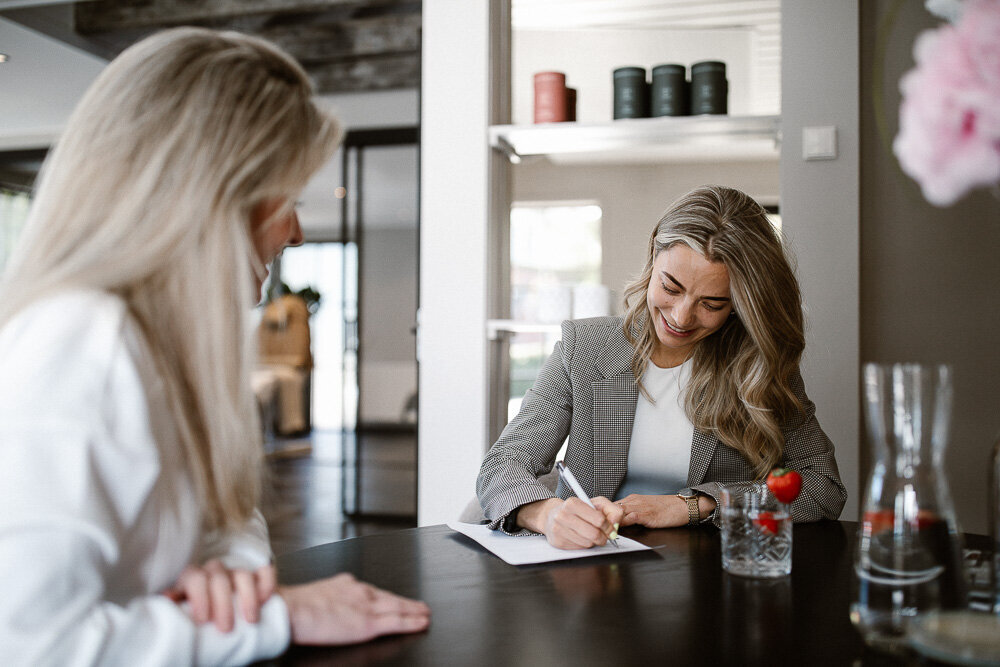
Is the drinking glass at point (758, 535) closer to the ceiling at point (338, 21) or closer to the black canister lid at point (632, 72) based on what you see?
the black canister lid at point (632, 72)

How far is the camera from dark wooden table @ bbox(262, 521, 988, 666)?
0.88 metres

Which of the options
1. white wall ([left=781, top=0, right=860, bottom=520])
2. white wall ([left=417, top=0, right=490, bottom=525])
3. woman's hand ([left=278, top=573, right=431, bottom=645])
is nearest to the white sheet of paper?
woman's hand ([left=278, top=573, right=431, bottom=645])

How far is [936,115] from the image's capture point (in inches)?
27.4

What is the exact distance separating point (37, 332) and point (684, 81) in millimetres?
2295

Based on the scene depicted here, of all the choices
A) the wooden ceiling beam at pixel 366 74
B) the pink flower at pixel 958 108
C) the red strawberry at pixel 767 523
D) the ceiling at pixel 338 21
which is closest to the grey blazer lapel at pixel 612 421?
the red strawberry at pixel 767 523

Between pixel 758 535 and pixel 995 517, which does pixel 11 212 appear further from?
pixel 995 517

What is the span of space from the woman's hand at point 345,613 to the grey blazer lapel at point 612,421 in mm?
960

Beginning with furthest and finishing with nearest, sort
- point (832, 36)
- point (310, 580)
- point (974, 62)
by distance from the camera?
point (832, 36)
point (310, 580)
point (974, 62)

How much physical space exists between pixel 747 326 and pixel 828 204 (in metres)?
0.95

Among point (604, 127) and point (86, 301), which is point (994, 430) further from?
point (86, 301)

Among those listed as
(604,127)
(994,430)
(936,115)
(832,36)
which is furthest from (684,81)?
(936,115)

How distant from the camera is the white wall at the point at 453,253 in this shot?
2.73 meters

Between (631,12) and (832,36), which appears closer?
(832,36)

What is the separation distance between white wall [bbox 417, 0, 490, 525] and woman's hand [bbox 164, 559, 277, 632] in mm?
1879
